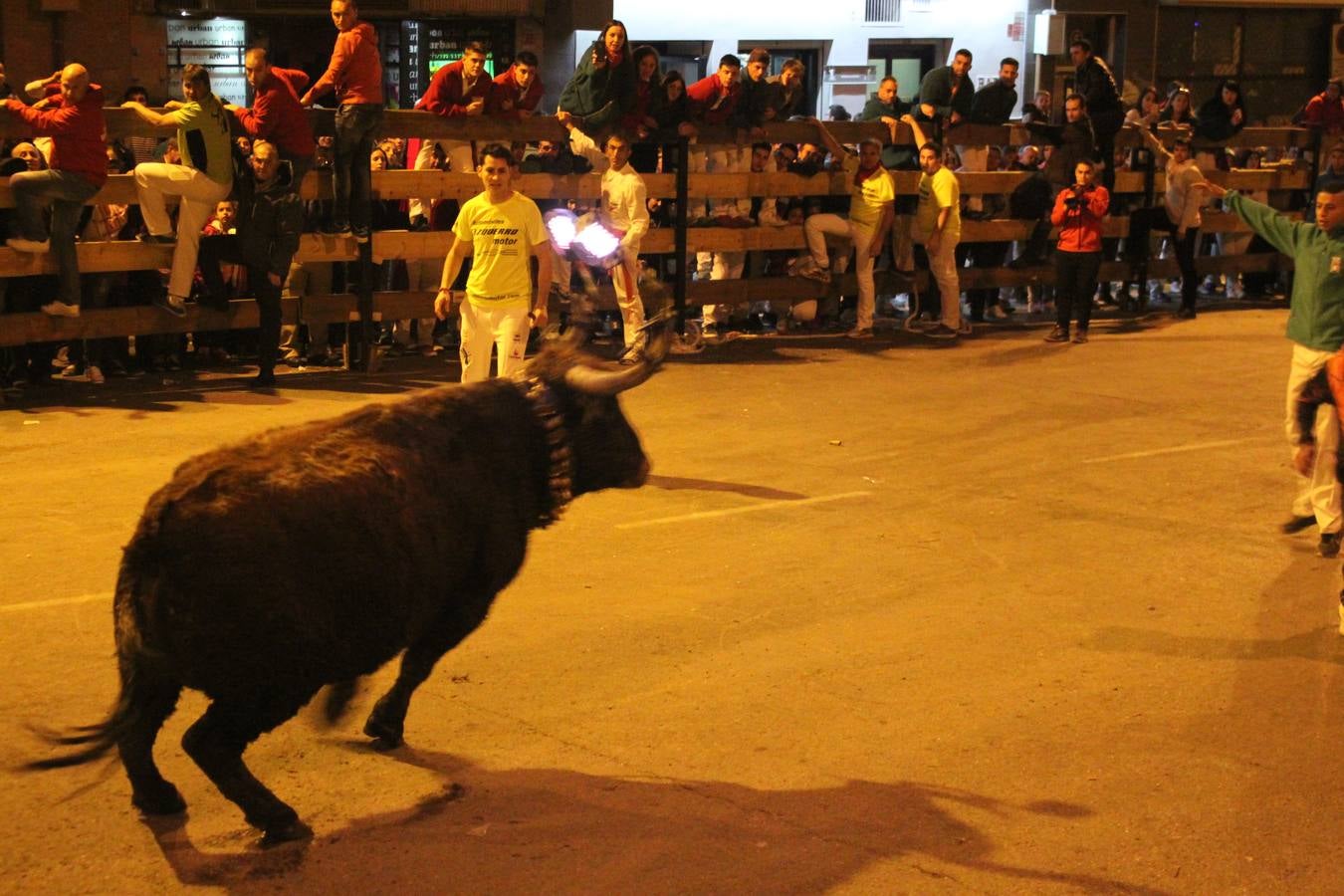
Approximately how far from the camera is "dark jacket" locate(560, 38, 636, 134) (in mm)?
14797

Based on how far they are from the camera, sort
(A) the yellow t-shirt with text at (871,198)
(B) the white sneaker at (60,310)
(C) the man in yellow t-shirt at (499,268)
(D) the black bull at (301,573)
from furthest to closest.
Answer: (A) the yellow t-shirt with text at (871,198)
(B) the white sneaker at (60,310)
(C) the man in yellow t-shirt at (499,268)
(D) the black bull at (301,573)

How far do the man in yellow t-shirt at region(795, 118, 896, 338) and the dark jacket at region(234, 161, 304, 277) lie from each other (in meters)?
5.69

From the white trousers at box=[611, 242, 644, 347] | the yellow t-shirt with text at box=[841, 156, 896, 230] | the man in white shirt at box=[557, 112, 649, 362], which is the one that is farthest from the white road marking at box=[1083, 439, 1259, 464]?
the yellow t-shirt with text at box=[841, 156, 896, 230]

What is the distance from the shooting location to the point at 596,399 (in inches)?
242

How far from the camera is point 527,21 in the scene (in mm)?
22562

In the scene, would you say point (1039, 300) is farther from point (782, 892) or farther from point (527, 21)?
point (782, 892)

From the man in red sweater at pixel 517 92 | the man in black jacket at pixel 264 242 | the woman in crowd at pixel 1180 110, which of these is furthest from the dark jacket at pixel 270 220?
the woman in crowd at pixel 1180 110

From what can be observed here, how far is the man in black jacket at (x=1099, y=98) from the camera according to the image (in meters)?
18.2

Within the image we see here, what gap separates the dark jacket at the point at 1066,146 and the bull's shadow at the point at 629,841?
1392cm

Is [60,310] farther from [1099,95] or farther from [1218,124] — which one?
[1218,124]

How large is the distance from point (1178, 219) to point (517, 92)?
336 inches

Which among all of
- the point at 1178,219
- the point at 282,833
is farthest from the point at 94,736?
the point at 1178,219

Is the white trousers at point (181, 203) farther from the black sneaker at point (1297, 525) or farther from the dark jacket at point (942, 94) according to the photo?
the black sneaker at point (1297, 525)

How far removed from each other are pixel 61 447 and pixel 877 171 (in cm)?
879
